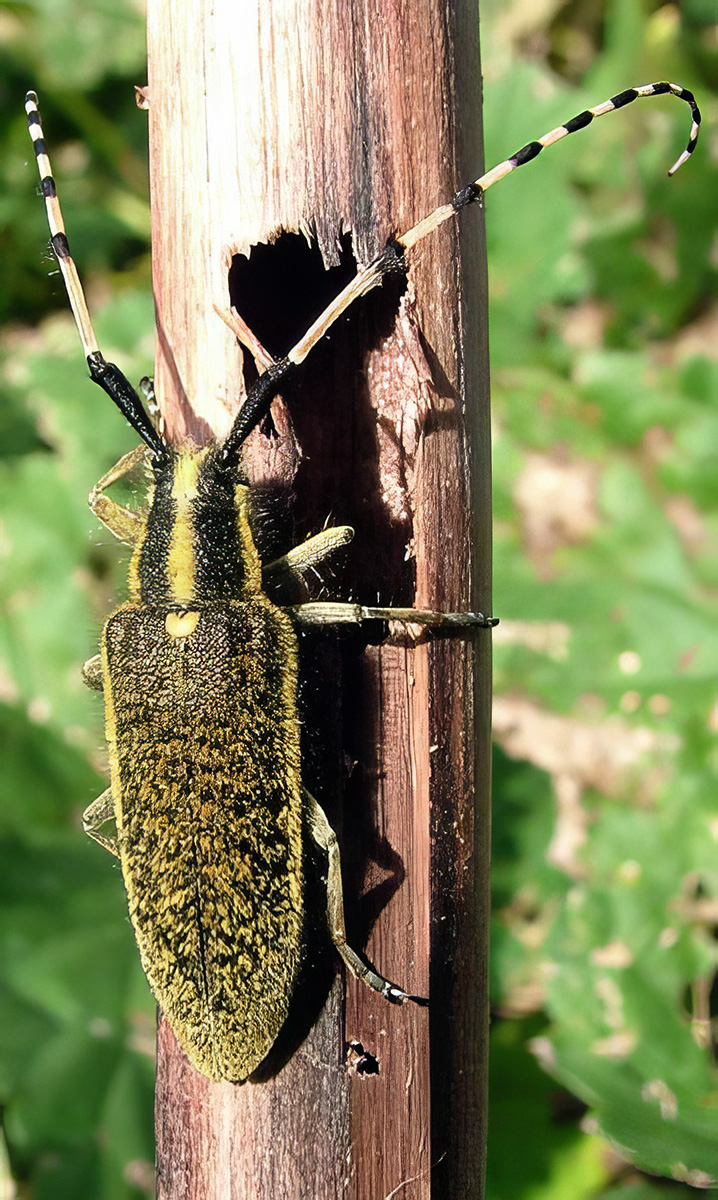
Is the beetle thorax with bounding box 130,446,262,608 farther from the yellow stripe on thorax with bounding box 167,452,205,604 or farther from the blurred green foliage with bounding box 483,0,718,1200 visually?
the blurred green foliage with bounding box 483,0,718,1200

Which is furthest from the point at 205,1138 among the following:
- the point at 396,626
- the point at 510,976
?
the point at 510,976

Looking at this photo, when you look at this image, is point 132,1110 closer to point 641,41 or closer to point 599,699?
point 599,699

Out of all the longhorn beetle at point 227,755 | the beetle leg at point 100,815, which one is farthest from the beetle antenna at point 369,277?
the beetle leg at point 100,815

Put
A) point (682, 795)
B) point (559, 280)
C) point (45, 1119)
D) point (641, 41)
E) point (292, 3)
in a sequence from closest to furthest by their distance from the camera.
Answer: point (292, 3), point (45, 1119), point (682, 795), point (559, 280), point (641, 41)

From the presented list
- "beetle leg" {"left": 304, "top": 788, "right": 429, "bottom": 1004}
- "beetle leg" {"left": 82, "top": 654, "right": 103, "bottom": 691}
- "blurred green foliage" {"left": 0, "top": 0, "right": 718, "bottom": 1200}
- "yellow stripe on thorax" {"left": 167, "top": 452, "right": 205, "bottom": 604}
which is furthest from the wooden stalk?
"blurred green foliage" {"left": 0, "top": 0, "right": 718, "bottom": 1200}

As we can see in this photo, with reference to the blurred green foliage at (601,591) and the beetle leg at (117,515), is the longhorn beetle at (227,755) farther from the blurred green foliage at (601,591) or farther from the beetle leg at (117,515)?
the blurred green foliage at (601,591)

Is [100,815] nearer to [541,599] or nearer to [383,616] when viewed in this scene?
[383,616]
